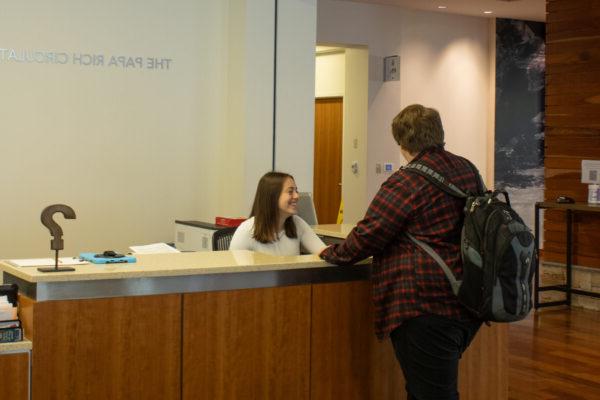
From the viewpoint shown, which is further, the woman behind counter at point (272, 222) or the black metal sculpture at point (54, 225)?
the woman behind counter at point (272, 222)

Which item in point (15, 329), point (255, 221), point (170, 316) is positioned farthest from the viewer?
point (255, 221)

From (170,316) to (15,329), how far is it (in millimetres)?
563

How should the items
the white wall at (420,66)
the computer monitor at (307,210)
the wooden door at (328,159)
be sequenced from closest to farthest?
the computer monitor at (307,210), the white wall at (420,66), the wooden door at (328,159)

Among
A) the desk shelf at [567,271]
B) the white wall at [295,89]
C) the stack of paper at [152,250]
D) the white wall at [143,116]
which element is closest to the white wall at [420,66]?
the white wall at [295,89]

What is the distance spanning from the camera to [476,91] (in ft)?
41.9

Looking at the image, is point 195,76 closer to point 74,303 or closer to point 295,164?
point 295,164

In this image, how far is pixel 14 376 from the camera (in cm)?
297

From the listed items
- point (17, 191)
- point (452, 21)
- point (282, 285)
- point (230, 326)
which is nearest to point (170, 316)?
point (230, 326)

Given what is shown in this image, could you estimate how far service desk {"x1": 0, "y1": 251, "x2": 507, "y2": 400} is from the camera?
3.07 metres

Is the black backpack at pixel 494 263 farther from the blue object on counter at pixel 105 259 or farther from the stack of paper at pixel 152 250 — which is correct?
the stack of paper at pixel 152 250

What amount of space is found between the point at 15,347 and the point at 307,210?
3.58 m

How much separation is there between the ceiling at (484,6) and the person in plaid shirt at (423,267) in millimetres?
8124

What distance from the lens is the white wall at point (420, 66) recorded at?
11.4m

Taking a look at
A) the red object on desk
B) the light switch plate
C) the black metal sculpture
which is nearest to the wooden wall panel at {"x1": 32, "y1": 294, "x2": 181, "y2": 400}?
the black metal sculpture
